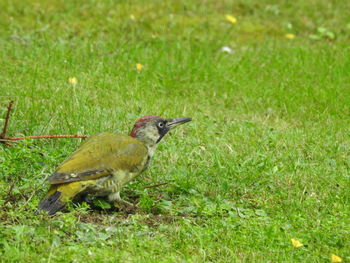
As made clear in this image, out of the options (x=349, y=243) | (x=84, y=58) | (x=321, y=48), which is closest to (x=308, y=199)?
(x=349, y=243)

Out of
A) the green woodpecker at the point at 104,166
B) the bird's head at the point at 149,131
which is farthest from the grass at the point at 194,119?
the bird's head at the point at 149,131

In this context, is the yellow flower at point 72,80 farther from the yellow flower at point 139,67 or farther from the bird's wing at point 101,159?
the bird's wing at point 101,159

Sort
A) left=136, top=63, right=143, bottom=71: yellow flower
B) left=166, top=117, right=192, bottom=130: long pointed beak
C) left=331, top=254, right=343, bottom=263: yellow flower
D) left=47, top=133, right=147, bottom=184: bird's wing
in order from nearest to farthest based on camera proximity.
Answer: left=331, top=254, right=343, bottom=263: yellow flower → left=47, top=133, right=147, bottom=184: bird's wing → left=166, top=117, right=192, bottom=130: long pointed beak → left=136, top=63, right=143, bottom=71: yellow flower

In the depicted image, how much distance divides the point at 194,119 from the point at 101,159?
7.63ft

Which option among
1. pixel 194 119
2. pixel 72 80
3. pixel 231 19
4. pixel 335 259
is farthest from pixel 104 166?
pixel 231 19

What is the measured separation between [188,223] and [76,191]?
765 mm

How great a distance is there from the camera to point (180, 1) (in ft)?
35.0

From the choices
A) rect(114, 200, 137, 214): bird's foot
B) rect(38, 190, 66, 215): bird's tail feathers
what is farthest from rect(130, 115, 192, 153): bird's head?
rect(38, 190, 66, 215): bird's tail feathers

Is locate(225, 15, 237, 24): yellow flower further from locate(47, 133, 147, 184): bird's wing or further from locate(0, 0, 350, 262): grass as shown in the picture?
locate(47, 133, 147, 184): bird's wing

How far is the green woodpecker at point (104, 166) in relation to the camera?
4562mm

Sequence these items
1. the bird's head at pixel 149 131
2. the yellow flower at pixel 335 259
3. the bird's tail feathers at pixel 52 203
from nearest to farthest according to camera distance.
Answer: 1. the yellow flower at pixel 335 259
2. the bird's tail feathers at pixel 52 203
3. the bird's head at pixel 149 131

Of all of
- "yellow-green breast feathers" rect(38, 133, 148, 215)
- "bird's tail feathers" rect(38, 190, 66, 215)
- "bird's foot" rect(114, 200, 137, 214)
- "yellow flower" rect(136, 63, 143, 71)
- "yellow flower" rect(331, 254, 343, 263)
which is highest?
"yellow-green breast feathers" rect(38, 133, 148, 215)

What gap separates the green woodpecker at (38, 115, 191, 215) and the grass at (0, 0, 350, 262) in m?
0.14

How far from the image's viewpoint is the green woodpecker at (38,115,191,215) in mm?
4562
